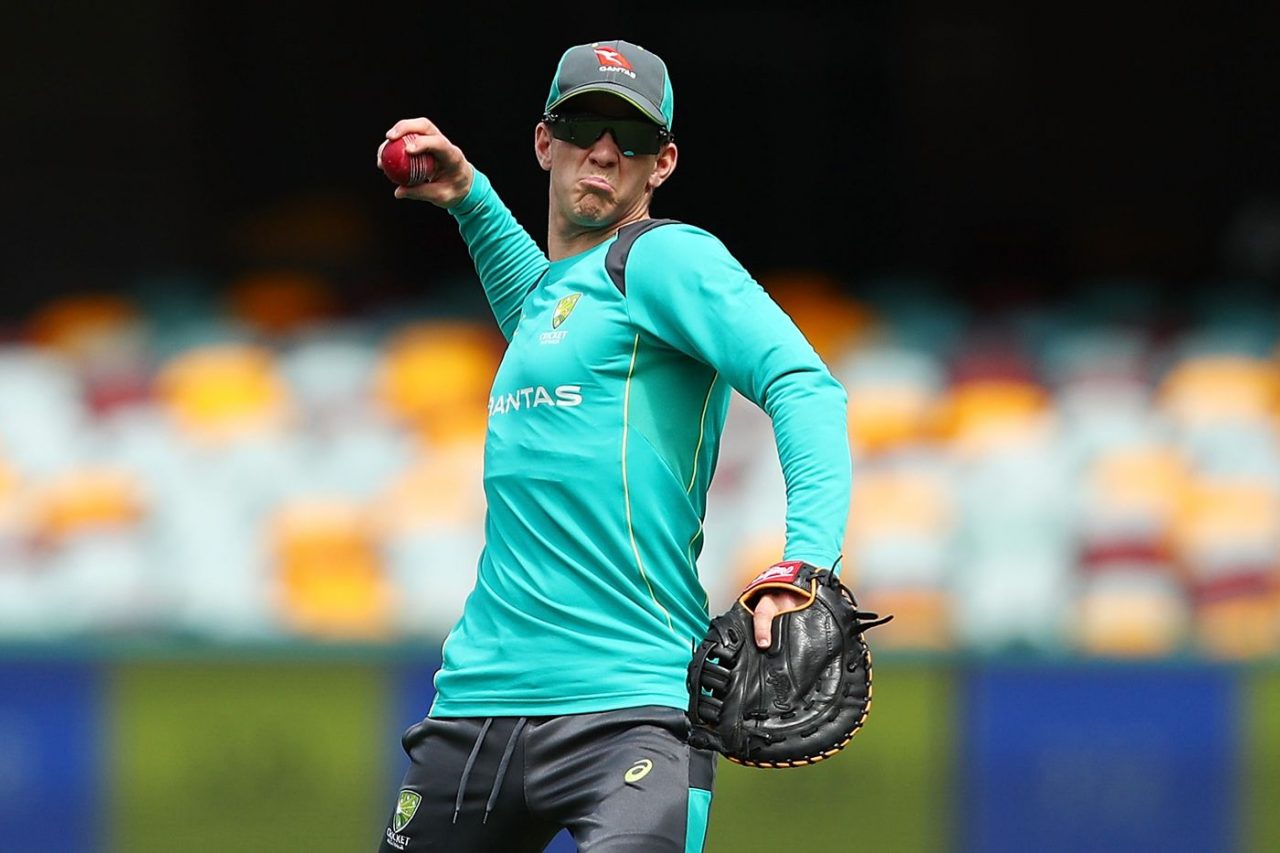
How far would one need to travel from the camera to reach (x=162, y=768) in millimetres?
6344

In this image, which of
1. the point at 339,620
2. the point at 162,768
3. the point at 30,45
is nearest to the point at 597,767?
the point at 162,768

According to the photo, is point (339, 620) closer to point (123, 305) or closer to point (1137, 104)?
point (123, 305)

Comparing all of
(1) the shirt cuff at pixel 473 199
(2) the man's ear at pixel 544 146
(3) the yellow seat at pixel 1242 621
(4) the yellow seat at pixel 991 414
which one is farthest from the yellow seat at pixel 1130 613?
(2) the man's ear at pixel 544 146

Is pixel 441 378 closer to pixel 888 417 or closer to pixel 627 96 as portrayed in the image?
pixel 888 417

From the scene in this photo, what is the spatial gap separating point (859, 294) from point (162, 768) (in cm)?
369

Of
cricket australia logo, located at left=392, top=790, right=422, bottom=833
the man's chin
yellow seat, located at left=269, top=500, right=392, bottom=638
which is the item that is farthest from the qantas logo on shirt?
yellow seat, located at left=269, top=500, right=392, bottom=638

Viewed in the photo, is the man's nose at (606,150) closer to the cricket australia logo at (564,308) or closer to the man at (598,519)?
the man at (598,519)

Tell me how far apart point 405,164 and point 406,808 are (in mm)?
993

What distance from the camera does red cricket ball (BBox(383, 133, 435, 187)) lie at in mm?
3543

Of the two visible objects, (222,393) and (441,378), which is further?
(441,378)

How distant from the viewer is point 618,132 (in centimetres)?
341

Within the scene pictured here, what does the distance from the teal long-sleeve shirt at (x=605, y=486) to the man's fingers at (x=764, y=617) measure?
0.32 m

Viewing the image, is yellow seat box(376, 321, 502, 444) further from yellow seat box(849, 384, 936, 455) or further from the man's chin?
the man's chin

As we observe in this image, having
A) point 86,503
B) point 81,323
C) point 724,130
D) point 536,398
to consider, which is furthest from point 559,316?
point 724,130
